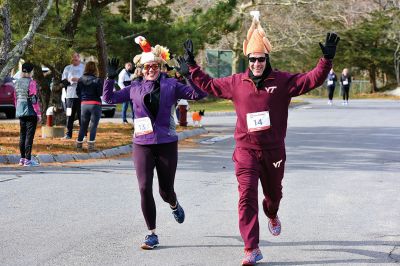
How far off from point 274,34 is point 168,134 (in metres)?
44.4

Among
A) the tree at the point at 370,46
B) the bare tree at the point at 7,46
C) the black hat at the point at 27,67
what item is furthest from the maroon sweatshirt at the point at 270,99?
the tree at the point at 370,46

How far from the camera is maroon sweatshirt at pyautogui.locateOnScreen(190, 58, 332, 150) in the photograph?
7.02m

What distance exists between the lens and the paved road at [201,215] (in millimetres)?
7164

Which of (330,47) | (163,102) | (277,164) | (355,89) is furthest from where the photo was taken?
(355,89)

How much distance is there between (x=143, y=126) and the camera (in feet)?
25.2

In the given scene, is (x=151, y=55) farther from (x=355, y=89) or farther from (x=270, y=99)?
(x=355, y=89)

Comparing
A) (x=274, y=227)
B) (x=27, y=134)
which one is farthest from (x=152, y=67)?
(x=27, y=134)

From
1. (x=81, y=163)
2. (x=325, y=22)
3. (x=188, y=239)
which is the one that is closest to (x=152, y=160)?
(x=188, y=239)

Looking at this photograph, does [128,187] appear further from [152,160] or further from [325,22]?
[325,22]

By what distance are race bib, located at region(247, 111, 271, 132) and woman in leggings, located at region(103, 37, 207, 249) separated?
2.60 feet

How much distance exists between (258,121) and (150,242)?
145cm

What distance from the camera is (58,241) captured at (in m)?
7.74

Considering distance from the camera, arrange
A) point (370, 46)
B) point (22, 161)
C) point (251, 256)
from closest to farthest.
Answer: point (251, 256), point (22, 161), point (370, 46)

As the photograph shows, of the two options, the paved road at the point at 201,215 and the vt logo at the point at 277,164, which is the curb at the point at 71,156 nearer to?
the paved road at the point at 201,215
